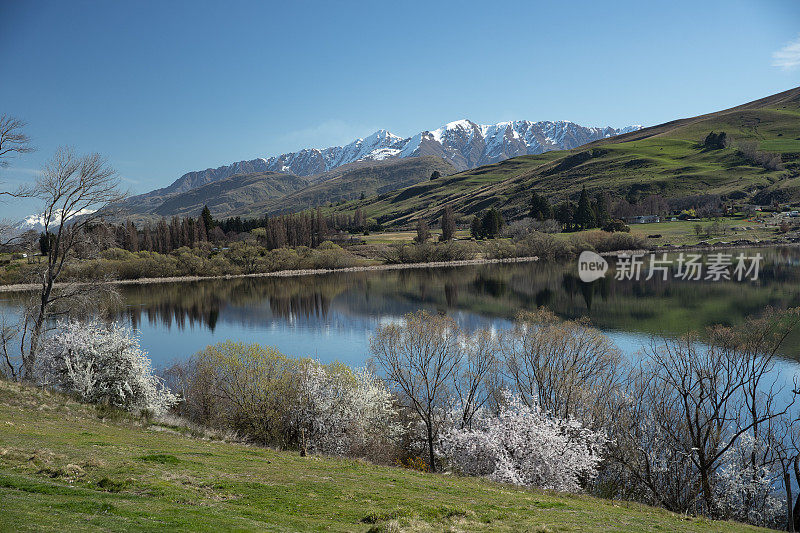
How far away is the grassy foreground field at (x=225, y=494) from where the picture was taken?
9812mm

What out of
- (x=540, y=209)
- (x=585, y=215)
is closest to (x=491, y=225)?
(x=540, y=209)

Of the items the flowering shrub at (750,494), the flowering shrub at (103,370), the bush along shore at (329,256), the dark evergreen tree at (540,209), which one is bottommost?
the flowering shrub at (750,494)

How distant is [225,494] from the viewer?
12680 mm

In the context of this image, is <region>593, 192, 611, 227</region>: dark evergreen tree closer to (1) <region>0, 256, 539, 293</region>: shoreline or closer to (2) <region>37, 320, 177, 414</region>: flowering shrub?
(1) <region>0, 256, 539, 293</region>: shoreline

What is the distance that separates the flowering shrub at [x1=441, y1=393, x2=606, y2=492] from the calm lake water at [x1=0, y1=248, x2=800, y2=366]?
69.2 feet

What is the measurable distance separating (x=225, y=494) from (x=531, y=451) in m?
18.1

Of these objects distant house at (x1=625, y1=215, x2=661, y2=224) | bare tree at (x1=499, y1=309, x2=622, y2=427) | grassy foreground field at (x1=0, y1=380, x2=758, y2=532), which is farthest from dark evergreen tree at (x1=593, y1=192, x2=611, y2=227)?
grassy foreground field at (x1=0, y1=380, x2=758, y2=532)

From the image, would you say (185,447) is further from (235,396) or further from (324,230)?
(324,230)

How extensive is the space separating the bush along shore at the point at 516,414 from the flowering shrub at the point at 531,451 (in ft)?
0.26

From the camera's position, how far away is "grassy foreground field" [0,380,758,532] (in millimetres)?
9812

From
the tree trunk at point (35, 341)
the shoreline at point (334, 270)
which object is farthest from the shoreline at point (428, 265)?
the tree trunk at point (35, 341)

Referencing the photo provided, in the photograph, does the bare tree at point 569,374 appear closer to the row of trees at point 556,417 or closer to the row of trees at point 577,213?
the row of trees at point 556,417

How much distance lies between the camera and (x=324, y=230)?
560 ft

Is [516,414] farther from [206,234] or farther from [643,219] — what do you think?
[643,219]
